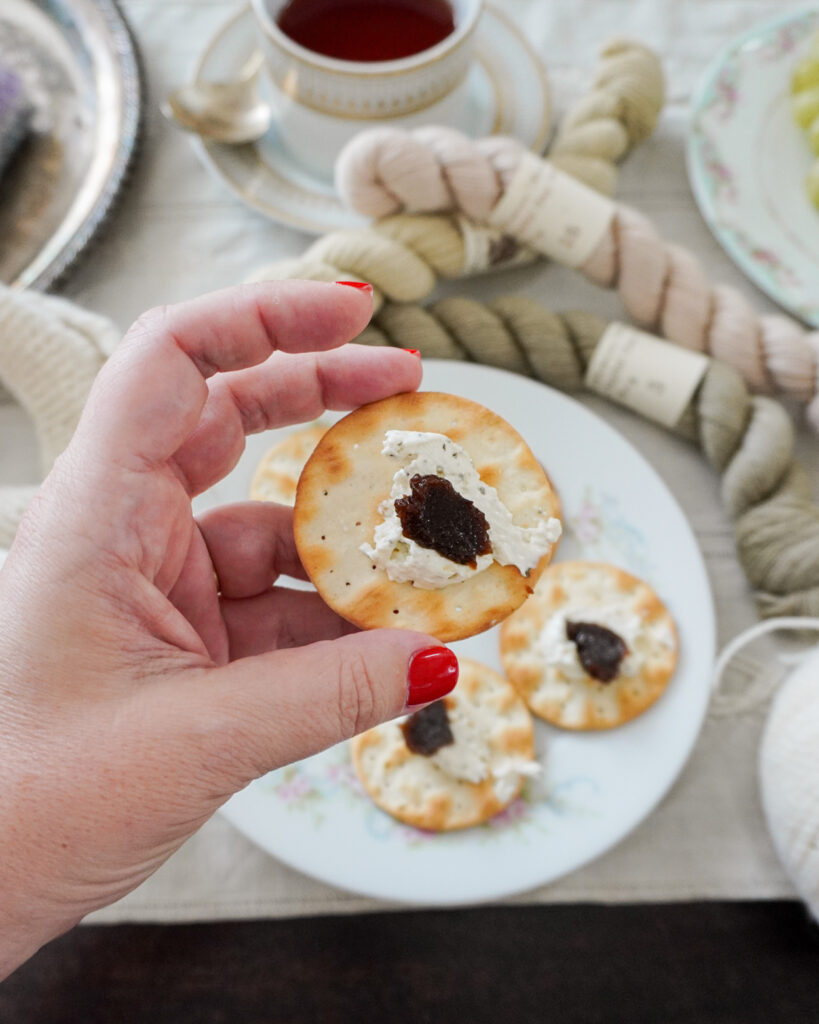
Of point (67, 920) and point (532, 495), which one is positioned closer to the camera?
point (67, 920)

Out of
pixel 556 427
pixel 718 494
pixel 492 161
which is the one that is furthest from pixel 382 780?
pixel 492 161

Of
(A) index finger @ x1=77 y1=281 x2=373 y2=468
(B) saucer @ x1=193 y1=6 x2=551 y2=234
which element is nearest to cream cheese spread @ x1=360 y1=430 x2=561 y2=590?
(A) index finger @ x1=77 y1=281 x2=373 y2=468

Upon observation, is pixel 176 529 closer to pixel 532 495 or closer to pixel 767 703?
pixel 532 495

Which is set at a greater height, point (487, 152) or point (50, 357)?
point (487, 152)

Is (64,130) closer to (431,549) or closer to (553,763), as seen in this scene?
(431,549)

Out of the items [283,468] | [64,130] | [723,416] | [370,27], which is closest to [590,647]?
[723,416]

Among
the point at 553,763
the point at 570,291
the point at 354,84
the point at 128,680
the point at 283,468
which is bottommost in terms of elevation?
the point at 553,763
